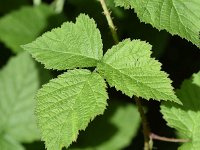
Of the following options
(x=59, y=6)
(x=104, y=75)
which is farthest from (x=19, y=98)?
(x=104, y=75)

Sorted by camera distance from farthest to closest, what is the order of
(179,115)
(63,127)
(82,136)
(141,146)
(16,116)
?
(141,146), (82,136), (16,116), (179,115), (63,127)

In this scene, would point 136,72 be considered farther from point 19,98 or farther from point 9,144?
point 19,98

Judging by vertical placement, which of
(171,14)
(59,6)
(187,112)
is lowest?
(59,6)

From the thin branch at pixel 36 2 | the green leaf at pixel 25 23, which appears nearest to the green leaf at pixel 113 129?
the green leaf at pixel 25 23

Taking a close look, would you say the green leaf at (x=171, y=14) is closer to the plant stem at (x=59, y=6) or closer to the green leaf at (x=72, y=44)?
the green leaf at (x=72, y=44)

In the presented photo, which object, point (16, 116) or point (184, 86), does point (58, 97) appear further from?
point (16, 116)

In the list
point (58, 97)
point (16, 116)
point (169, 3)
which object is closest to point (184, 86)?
point (169, 3)
